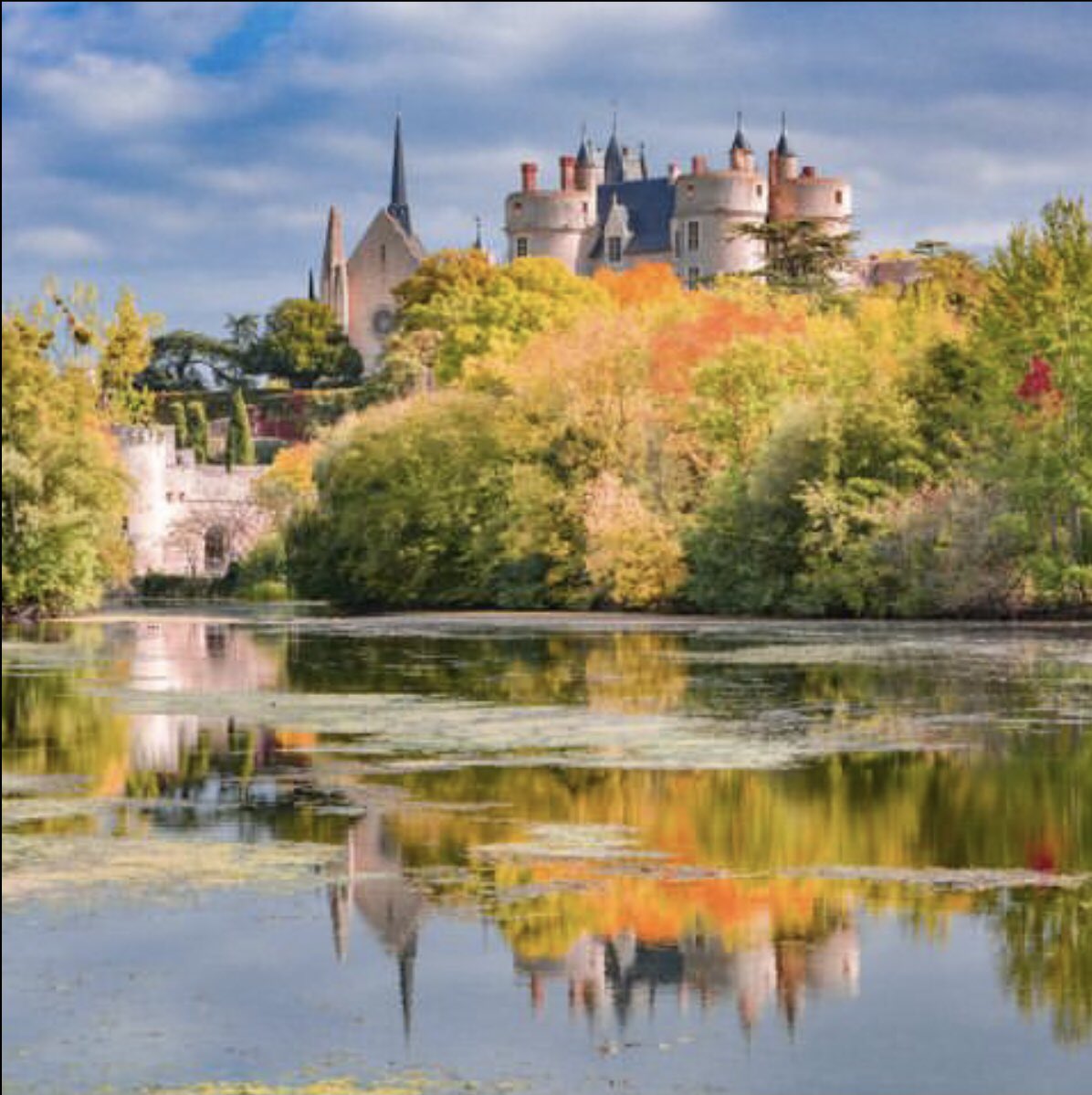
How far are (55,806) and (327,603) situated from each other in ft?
125

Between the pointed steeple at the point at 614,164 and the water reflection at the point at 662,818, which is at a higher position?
the pointed steeple at the point at 614,164

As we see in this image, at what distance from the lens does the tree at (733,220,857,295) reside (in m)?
86.9

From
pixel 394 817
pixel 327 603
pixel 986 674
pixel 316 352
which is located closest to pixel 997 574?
pixel 986 674

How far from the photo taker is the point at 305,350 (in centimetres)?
10944

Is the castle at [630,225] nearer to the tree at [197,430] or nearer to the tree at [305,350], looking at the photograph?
the tree at [305,350]

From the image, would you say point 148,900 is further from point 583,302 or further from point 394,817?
point 583,302

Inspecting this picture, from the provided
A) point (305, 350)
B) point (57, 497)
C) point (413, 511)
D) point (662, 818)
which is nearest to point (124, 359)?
point (413, 511)

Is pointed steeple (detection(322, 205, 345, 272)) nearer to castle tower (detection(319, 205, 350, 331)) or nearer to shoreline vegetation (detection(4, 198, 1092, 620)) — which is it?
castle tower (detection(319, 205, 350, 331))

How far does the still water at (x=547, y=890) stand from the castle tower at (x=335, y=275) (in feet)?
309

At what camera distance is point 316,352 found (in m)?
110

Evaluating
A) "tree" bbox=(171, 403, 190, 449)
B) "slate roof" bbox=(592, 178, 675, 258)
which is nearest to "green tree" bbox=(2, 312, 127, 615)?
"tree" bbox=(171, 403, 190, 449)

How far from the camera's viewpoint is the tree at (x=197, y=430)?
89000 millimetres

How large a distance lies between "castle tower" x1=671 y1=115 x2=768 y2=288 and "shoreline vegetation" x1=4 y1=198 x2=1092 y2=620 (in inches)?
2015

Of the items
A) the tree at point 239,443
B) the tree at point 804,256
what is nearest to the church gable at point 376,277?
the tree at point 804,256
